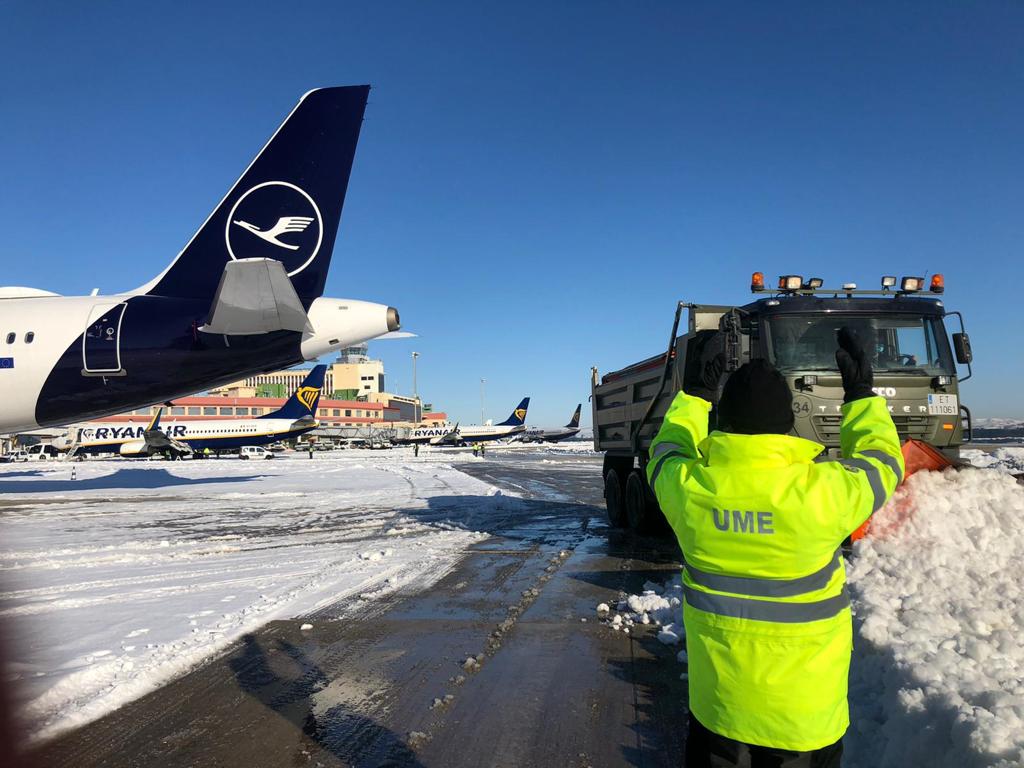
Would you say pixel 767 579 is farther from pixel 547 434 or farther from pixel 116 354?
pixel 547 434

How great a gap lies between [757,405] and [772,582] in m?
0.52

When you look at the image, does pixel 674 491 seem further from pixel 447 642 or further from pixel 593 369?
pixel 593 369

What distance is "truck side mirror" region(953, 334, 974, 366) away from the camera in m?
7.07

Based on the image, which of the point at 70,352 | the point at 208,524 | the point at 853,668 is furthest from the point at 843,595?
the point at 70,352

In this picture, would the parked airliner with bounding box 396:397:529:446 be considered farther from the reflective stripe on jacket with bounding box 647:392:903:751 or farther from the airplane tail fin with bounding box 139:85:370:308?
the reflective stripe on jacket with bounding box 647:392:903:751

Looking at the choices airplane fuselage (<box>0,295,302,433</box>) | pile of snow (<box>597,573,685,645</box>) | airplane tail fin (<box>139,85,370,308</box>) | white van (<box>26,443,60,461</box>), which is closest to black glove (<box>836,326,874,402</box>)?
pile of snow (<box>597,573,685,645</box>)

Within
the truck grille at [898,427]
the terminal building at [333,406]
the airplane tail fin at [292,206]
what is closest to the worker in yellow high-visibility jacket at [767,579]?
the truck grille at [898,427]

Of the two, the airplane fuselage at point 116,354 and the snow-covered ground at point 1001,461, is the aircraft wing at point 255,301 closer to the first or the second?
the airplane fuselage at point 116,354

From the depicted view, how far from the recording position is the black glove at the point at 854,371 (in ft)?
7.72

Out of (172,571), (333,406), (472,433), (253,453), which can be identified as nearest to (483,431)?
(472,433)

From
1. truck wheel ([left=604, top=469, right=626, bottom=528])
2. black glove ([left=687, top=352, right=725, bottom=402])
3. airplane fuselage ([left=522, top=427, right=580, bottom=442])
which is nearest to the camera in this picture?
black glove ([left=687, top=352, right=725, bottom=402])

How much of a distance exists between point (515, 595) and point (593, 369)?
22.2 ft

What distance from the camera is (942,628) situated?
3791 mm

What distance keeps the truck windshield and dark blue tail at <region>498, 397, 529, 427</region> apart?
68.3 metres
